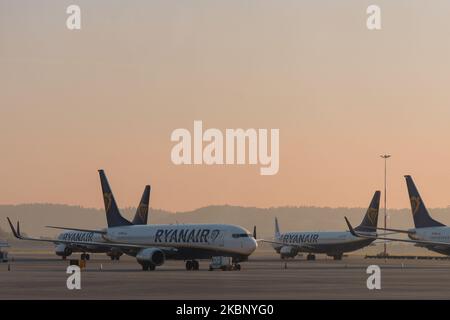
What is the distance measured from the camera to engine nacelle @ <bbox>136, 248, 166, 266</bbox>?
96500 mm

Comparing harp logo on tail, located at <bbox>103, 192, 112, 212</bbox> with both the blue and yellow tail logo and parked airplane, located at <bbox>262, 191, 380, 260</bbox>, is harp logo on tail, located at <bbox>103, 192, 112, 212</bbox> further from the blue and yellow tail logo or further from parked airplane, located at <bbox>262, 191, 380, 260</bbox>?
parked airplane, located at <bbox>262, 191, 380, 260</bbox>

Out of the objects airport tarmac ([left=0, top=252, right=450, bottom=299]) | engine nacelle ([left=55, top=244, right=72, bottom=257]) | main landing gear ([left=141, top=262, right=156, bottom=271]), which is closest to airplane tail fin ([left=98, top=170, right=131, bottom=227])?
main landing gear ([left=141, top=262, right=156, bottom=271])

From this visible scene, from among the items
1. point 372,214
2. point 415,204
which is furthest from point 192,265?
point 372,214

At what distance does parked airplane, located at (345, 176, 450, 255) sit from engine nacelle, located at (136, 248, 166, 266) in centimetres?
2762

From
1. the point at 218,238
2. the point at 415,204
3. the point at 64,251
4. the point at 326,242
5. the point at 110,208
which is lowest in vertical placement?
the point at 64,251

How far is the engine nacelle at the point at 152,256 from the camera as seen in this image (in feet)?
317

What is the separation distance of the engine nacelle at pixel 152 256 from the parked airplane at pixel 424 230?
27.6m

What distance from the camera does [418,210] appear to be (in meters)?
127

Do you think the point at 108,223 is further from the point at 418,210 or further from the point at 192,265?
the point at 418,210

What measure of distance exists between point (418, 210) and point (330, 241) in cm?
3519

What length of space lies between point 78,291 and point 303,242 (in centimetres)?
10866

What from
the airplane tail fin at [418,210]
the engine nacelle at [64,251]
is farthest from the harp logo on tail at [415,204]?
the engine nacelle at [64,251]
